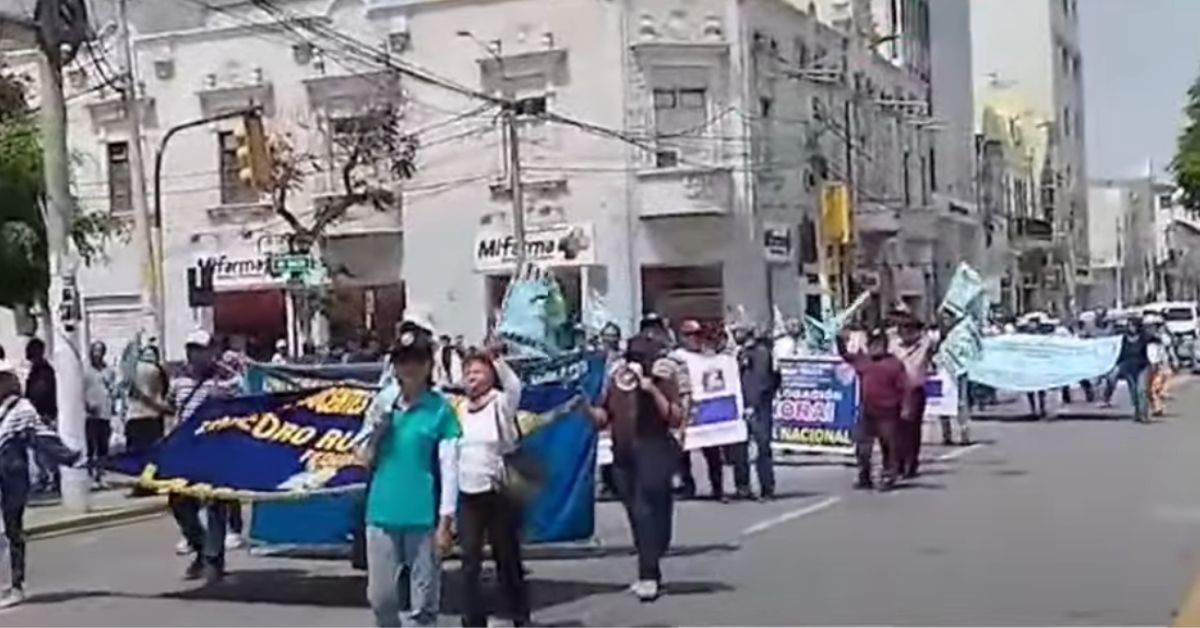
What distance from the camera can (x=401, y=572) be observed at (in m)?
10.1

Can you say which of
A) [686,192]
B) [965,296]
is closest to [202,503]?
[965,296]

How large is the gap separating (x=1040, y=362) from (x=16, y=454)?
22575mm

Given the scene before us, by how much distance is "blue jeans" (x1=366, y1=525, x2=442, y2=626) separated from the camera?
10023 millimetres

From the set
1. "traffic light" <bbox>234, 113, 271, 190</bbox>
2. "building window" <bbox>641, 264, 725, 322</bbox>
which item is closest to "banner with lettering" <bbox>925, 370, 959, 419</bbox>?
"traffic light" <bbox>234, 113, 271, 190</bbox>

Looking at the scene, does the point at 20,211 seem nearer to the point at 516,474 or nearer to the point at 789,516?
the point at 789,516

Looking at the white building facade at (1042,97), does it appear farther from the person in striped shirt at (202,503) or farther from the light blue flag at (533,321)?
the person in striped shirt at (202,503)

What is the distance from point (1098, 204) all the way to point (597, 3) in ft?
259

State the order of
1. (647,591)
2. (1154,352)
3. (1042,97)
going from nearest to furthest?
(647,591) < (1154,352) < (1042,97)

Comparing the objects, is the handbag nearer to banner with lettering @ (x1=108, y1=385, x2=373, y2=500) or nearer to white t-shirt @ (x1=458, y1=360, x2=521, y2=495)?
white t-shirt @ (x1=458, y1=360, x2=521, y2=495)

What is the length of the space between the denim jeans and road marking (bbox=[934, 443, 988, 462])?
12296 millimetres

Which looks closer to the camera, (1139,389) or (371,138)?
(1139,389)

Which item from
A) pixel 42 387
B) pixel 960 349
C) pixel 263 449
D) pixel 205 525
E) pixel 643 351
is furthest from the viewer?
pixel 960 349

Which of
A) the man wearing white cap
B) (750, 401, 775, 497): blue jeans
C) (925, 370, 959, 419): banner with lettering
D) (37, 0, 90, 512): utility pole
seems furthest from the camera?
(925, 370, 959, 419): banner with lettering

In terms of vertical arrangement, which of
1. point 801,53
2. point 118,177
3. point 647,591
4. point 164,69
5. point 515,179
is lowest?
point 647,591
